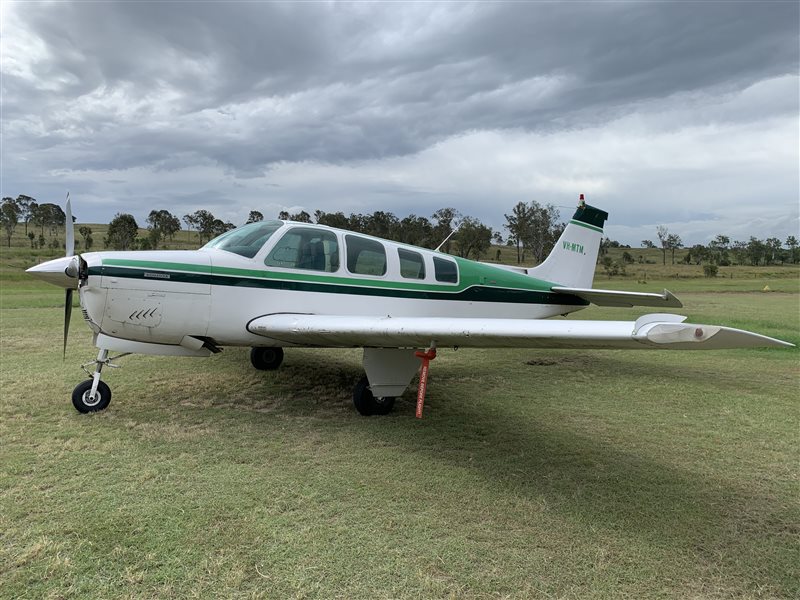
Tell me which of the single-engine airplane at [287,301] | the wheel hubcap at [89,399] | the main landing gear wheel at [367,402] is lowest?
the wheel hubcap at [89,399]

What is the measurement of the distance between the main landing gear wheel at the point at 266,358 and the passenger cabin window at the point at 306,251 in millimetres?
2399

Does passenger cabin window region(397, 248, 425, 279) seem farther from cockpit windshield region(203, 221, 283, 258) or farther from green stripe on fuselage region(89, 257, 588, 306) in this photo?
cockpit windshield region(203, 221, 283, 258)

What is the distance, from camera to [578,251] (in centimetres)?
900

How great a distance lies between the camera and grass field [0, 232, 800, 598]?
8.58ft

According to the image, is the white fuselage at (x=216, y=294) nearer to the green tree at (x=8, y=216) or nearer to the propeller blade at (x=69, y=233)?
the propeller blade at (x=69, y=233)

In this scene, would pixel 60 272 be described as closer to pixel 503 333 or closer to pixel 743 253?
pixel 503 333

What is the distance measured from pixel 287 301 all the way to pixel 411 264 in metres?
1.78

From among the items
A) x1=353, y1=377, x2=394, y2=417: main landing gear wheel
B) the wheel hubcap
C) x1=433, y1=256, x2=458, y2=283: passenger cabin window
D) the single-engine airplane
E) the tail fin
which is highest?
the tail fin

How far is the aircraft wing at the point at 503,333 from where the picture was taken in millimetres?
2588

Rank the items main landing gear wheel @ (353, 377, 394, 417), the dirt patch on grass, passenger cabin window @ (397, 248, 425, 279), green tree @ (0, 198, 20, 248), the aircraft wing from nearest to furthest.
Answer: the aircraft wing → main landing gear wheel @ (353, 377, 394, 417) → passenger cabin window @ (397, 248, 425, 279) → the dirt patch on grass → green tree @ (0, 198, 20, 248)

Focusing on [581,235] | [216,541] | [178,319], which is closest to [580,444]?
[216,541]

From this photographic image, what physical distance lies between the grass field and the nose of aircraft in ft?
4.58

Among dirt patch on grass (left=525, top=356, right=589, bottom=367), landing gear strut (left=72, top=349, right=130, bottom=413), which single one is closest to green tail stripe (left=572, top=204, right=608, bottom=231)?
dirt patch on grass (left=525, top=356, right=589, bottom=367)

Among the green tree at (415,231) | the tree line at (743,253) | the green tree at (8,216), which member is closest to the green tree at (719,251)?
the tree line at (743,253)
